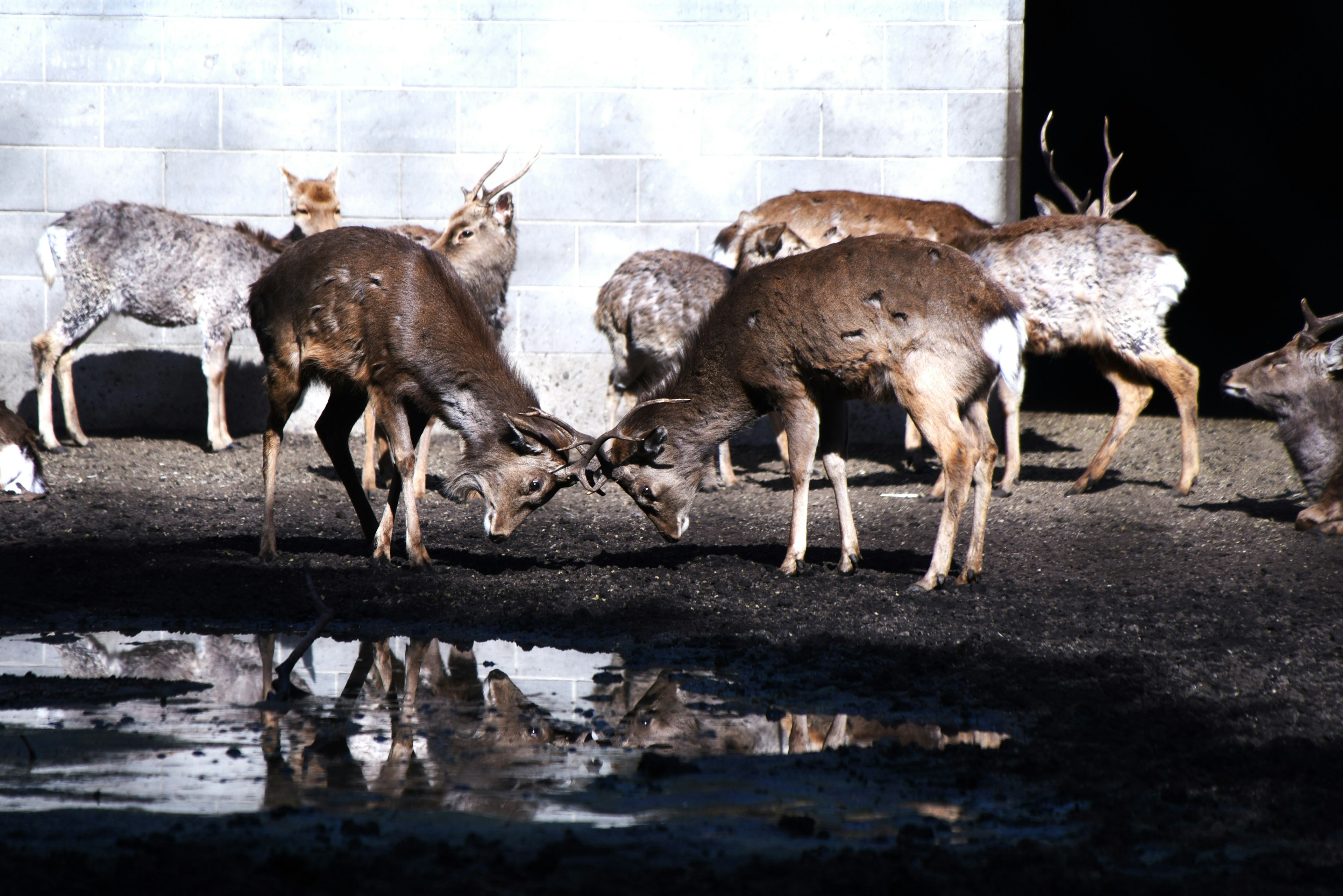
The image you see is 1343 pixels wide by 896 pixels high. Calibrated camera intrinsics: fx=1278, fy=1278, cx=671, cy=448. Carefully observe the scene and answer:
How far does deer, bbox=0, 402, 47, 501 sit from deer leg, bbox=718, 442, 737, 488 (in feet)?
15.3

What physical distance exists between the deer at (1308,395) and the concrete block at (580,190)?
542 cm

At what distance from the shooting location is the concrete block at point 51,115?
11102mm

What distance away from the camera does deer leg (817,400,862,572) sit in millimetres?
6258

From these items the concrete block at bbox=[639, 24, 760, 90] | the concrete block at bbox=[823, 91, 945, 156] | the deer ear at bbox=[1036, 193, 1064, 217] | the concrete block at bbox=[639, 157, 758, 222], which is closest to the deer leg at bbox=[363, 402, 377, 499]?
the concrete block at bbox=[639, 157, 758, 222]

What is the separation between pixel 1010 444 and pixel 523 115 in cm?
516

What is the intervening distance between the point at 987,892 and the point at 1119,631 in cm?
269

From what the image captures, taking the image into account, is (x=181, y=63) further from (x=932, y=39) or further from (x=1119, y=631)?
(x=1119, y=631)

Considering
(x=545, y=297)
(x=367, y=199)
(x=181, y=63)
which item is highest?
(x=181, y=63)

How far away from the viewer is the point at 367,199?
446 inches

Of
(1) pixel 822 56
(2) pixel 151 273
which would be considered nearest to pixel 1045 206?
(1) pixel 822 56

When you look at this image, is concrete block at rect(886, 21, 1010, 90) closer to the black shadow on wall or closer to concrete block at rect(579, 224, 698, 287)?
concrete block at rect(579, 224, 698, 287)

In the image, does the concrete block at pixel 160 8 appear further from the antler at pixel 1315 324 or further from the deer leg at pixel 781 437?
the antler at pixel 1315 324

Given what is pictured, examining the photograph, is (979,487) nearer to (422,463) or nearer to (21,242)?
(422,463)

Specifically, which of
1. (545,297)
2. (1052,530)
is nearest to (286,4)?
(545,297)
